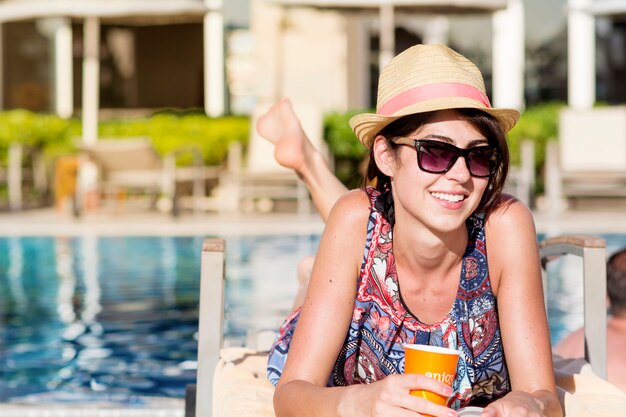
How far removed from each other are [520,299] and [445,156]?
361mm

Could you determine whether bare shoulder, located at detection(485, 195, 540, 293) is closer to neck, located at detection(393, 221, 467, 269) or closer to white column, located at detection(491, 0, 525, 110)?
neck, located at detection(393, 221, 467, 269)

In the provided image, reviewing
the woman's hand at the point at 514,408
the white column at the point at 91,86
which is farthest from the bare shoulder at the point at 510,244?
the white column at the point at 91,86

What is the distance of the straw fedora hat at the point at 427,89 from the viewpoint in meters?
2.25

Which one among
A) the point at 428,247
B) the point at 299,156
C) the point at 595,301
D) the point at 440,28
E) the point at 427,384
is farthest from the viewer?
the point at 440,28

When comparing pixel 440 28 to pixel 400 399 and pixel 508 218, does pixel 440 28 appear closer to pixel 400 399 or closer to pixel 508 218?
pixel 508 218

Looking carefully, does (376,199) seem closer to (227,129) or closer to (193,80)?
(227,129)

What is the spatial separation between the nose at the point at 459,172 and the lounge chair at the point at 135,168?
9816mm

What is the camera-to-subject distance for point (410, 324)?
238 centimetres

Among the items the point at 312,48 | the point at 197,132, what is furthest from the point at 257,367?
the point at 312,48

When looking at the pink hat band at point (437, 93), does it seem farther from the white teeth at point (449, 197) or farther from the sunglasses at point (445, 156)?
the white teeth at point (449, 197)

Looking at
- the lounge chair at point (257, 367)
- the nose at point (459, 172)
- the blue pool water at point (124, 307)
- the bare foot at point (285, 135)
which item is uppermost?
the bare foot at point (285, 135)

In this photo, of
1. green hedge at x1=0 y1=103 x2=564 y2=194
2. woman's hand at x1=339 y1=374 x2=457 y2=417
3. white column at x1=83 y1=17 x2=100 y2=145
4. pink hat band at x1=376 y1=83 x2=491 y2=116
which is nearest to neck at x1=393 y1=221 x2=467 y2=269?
pink hat band at x1=376 y1=83 x2=491 y2=116

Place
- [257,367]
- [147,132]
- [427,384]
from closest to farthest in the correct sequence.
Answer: [427,384], [257,367], [147,132]

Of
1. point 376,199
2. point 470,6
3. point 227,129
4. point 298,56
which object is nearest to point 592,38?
point 470,6
